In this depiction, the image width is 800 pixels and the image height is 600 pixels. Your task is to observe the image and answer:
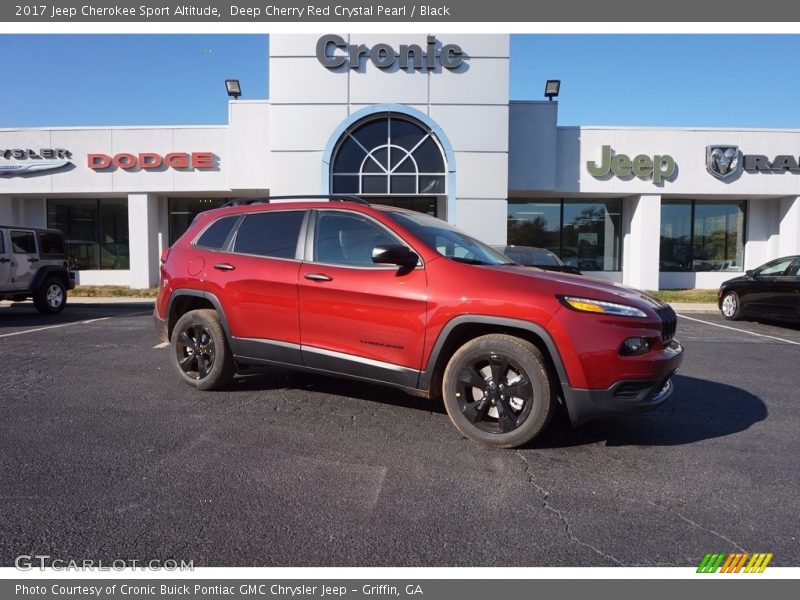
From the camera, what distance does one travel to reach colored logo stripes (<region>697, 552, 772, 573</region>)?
2375 mm

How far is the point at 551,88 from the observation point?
17828mm

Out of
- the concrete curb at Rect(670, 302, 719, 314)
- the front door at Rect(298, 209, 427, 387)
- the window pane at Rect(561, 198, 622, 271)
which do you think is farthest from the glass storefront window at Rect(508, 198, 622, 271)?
the front door at Rect(298, 209, 427, 387)

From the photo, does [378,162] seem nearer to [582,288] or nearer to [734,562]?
[582,288]

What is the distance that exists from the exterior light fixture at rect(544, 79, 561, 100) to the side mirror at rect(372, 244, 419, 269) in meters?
16.3

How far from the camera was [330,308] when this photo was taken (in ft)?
13.9

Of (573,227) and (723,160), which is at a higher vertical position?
(723,160)

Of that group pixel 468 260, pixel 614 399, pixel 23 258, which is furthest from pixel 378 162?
pixel 614 399

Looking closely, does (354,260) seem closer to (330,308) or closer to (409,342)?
(330,308)

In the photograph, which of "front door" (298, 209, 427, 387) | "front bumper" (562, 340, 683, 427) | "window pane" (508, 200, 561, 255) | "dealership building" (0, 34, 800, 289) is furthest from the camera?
"window pane" (508, 200, 561, 255)

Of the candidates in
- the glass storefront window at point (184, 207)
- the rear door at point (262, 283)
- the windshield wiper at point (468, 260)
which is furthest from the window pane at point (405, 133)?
the windshield wiper at point (468, 260)

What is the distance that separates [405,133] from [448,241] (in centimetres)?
1244

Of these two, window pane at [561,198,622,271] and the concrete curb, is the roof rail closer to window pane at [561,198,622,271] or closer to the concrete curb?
the concrete curb

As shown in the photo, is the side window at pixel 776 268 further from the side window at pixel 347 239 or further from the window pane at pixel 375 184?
the side window at pixel 347 239

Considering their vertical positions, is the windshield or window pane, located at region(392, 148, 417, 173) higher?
window pane, located at region(392, 148, 417, 173)
